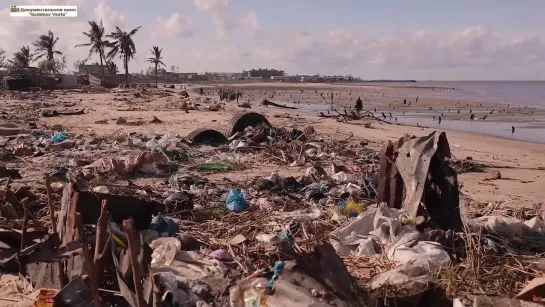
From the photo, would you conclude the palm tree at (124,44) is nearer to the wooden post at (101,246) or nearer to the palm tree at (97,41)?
the palm tree at (97,41)

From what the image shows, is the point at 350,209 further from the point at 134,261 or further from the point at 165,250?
the point at 134,261

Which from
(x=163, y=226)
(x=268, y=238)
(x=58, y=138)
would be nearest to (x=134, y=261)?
(x=163, y=226)

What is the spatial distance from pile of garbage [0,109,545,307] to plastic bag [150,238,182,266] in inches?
0.5

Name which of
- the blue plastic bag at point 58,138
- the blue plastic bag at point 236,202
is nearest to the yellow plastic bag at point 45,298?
the blue plastic bag at point 236,202

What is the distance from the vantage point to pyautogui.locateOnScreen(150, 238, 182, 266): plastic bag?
11.9ft

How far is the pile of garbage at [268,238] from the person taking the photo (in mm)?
2900

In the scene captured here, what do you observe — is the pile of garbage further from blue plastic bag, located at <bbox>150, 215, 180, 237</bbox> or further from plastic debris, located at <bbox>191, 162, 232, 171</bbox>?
plastic debris, located at <bbox>191, 162, 232, 171</bbox>

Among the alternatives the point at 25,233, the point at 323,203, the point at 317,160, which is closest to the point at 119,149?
the point at 317,160

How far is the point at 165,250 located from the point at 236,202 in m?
1.80

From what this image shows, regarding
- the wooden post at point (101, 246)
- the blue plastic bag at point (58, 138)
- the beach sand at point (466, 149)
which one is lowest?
the beach sand at point (466, 149)

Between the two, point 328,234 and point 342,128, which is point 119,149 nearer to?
point 328,234

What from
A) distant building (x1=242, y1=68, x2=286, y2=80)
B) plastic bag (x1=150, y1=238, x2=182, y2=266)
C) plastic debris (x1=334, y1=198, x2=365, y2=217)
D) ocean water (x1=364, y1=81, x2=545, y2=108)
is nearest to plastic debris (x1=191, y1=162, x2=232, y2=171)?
plastic debris (x1=334, y1=198, x2=365, y2=217)

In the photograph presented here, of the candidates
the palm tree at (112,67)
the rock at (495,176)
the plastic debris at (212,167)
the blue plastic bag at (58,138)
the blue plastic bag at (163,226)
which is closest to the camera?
the blue plastic bag at (163,226)

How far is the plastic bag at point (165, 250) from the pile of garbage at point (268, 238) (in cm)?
1
